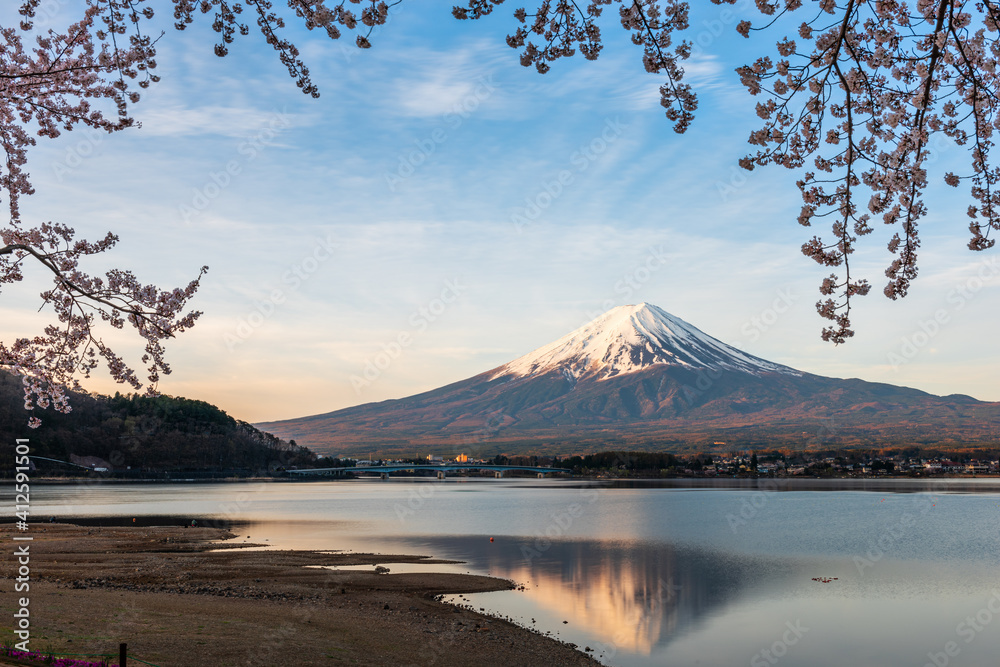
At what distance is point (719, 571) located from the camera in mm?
29828

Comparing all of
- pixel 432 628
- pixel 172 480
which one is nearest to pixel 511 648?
pixel 432 628

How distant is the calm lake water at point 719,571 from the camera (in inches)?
745

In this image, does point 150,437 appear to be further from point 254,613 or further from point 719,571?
point 254,613

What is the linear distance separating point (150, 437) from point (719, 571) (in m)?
142

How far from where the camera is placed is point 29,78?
7.93 metres

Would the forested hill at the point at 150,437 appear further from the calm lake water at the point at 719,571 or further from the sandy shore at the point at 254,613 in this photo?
the sandy shore at the point at 254,613

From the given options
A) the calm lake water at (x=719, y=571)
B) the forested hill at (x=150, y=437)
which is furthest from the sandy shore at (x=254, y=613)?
the forested hill at (x=150, y=437)

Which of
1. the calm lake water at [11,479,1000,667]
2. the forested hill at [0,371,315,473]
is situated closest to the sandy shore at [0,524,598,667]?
the calm lake water at [11,479,1000,667]

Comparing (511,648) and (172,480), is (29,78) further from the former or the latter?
(172,480)

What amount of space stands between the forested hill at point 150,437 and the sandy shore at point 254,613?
327 feet

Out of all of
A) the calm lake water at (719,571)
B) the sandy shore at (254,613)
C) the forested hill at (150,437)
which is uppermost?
the forested hill at (150,437)

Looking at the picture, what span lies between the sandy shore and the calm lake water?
2366 millimetres

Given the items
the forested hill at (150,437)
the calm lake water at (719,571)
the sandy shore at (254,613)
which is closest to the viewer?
the sandy shore at (254,613)

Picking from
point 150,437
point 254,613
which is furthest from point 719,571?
point 150,437
